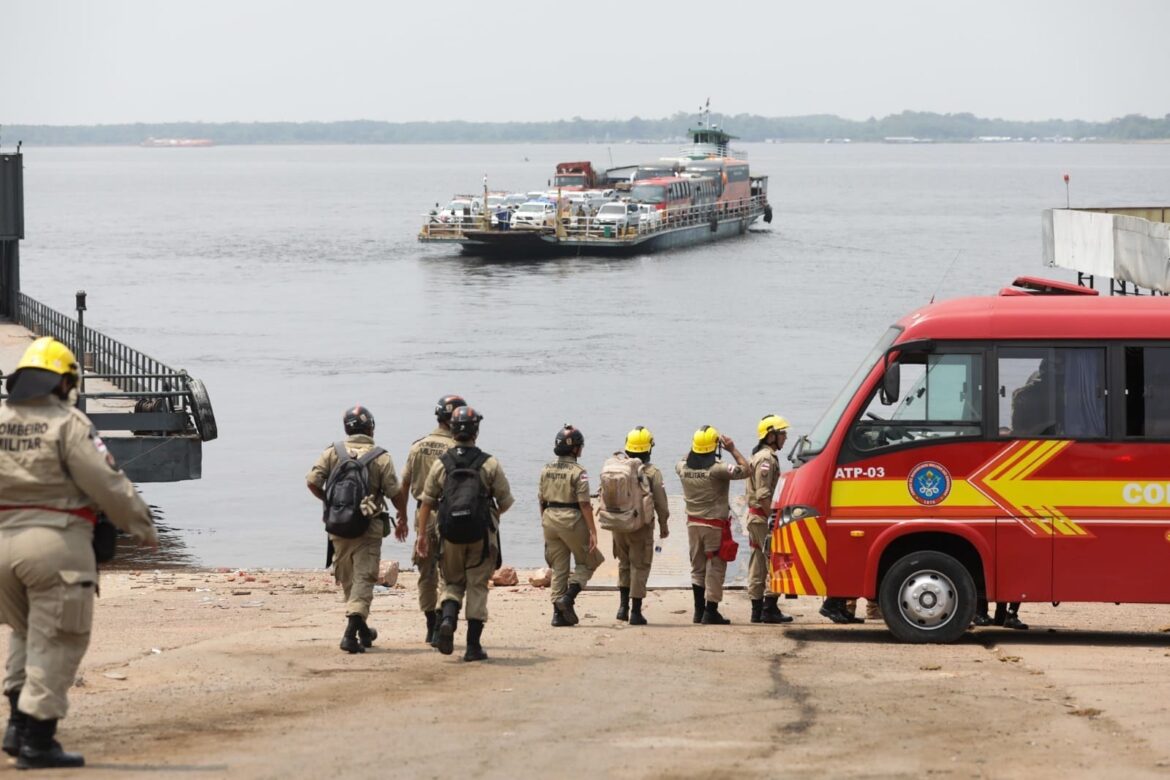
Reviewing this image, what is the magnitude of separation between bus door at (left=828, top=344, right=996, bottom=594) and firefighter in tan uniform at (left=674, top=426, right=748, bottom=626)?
1019 mm

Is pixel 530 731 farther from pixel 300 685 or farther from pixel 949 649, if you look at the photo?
pixel 949 649

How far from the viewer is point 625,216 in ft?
288

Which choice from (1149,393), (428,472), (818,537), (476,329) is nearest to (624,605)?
(818,537)

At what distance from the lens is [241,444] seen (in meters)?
34.0

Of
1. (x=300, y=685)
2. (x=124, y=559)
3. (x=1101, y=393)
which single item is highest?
(x=1101, y=393)

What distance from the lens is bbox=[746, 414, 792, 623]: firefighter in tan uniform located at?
41.9ft

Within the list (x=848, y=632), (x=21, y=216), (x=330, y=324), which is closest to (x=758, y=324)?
(x=330, y=324)

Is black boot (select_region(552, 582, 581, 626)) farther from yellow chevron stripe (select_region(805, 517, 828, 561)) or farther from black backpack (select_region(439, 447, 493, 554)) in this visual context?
black backpack (select_region(439, 447, 493, 554))

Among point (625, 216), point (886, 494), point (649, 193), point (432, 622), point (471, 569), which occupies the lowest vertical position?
point (432, 622)

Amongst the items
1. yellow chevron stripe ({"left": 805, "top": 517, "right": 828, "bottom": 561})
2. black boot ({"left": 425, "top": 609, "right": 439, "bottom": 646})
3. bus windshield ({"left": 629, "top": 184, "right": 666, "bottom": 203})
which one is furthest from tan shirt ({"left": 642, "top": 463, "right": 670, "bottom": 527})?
bus windshield ({"left": 629, "top": 184, "right": 666, "bottom": 203})

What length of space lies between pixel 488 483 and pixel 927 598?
336 cm

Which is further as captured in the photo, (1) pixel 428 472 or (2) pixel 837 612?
(2) pixel 837 612

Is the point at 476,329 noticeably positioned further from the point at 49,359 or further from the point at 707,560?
the point at 49,359

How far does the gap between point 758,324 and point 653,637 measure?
158 feet
